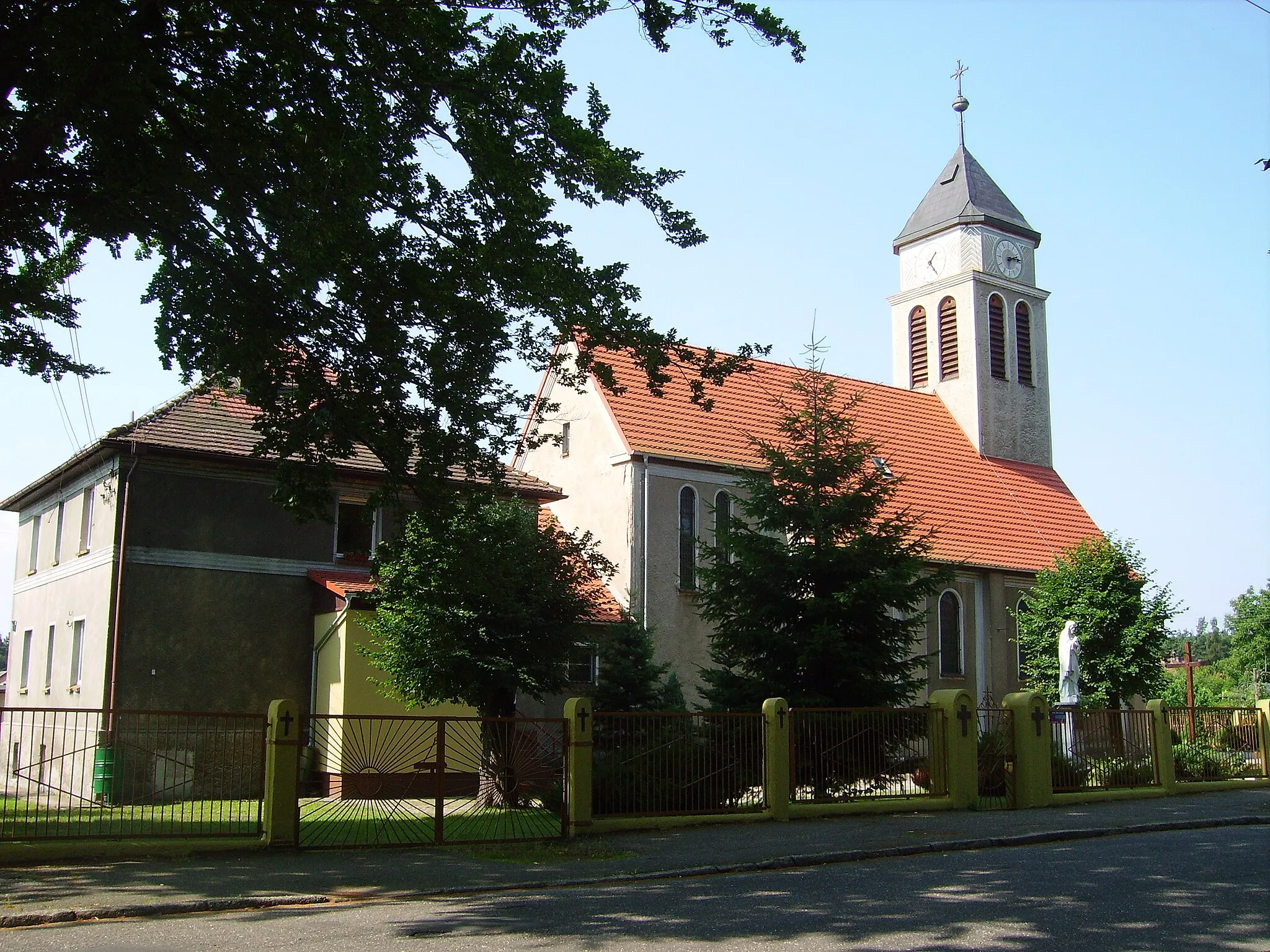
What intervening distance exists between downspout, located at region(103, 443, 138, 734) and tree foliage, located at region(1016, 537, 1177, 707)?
845 inches

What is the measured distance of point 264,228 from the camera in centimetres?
1404

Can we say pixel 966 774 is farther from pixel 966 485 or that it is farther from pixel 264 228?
pixel 966 485

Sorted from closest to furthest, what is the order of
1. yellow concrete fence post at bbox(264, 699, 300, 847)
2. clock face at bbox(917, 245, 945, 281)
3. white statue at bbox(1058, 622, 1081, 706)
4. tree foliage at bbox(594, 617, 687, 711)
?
yellow concrete fence post at bbox(264, 699, 300, 847), tree foliage at bbox(594, 617, 687, 711), white statue at bbox(1058, 622, 1081, 706), clock face at bbox(917, 245, 945, 281)

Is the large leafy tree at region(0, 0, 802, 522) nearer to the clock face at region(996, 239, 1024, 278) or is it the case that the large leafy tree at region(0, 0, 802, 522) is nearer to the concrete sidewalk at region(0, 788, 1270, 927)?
the concrete sidewalk at region(0, 788, 1270, 927)

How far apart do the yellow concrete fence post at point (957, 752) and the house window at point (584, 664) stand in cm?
675

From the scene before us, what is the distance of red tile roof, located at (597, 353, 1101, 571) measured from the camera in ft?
101

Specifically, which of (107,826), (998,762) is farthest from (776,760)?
(107,826)

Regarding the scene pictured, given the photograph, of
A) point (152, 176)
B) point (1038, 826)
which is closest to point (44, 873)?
point (152, 176)

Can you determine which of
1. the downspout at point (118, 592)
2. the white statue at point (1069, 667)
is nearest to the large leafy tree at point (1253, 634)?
the white statue at point (1069, 667)

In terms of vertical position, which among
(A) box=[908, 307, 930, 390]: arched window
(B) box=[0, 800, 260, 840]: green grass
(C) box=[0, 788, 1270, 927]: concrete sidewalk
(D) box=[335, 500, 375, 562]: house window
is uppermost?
(A) box=[908, 307, 930, 390]: arched window

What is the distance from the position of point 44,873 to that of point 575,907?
572cm

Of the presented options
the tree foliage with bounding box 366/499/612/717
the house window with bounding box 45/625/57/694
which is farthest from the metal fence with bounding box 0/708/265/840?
the tree foliage with bounding box 366/499/612/717

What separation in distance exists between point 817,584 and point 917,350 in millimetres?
24052

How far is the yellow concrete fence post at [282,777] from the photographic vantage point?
13492 millimetres
